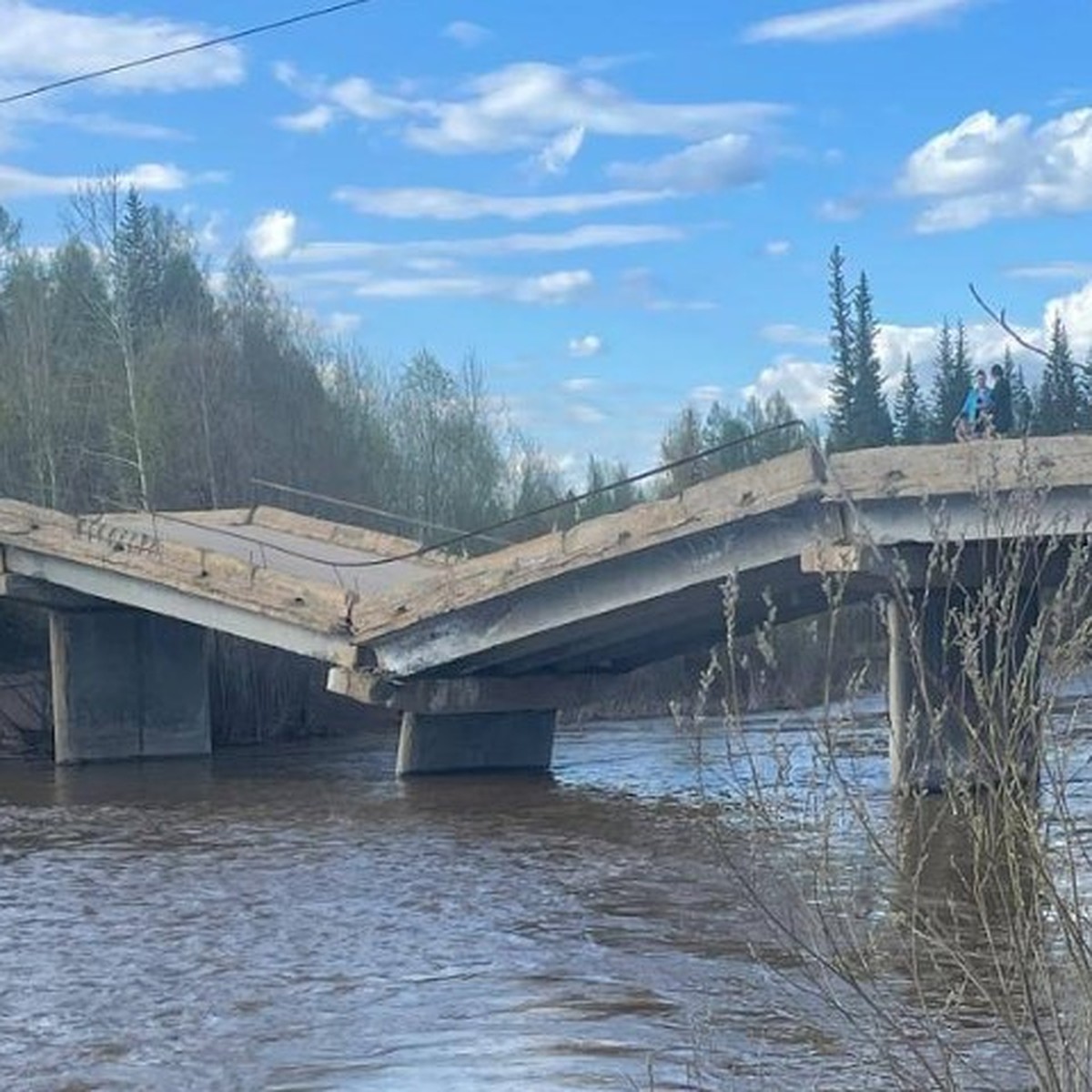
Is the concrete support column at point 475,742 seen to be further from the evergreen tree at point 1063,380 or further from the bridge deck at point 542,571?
the evergreen tree at point 1063,380

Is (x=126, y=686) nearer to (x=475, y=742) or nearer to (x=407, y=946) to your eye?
(x=475, y=742)

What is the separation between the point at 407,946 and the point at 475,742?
1374cm

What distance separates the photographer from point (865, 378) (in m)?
96.1

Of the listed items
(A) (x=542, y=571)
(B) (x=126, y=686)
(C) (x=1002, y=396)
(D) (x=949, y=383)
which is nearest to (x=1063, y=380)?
(C) (x=1002, y=396)

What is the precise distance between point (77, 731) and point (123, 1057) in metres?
20.4

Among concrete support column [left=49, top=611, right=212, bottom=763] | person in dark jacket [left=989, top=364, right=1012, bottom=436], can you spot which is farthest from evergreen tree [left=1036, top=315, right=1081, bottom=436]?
concrete support column [left=49, top=611, right=212, bottom=763]

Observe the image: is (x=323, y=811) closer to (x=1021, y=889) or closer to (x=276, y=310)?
(x=1021, y=889)

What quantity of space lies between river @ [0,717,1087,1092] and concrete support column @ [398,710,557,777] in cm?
165

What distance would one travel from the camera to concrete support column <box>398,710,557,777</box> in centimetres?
2709

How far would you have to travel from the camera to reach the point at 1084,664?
5.19 metres

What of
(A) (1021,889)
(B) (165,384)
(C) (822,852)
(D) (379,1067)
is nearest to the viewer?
(A) (1021,889)

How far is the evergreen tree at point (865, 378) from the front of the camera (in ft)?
302

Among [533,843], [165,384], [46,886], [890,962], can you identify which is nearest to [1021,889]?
[890,962]

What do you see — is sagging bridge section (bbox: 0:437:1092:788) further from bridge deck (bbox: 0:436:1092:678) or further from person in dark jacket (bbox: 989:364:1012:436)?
person in dark jacket (bbox: 989:364:1012:436)
